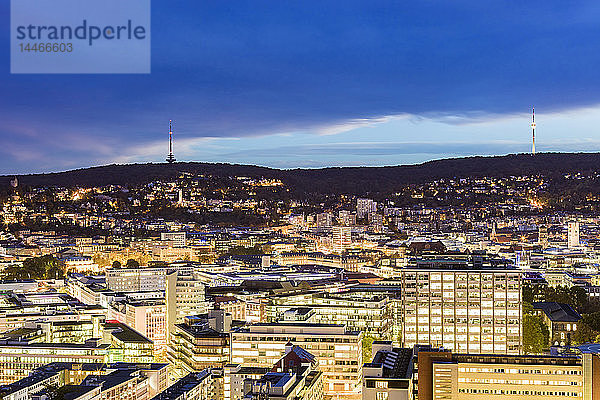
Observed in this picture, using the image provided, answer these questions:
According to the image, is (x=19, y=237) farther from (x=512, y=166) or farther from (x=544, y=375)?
(x=544, y=375)

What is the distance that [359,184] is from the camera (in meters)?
126

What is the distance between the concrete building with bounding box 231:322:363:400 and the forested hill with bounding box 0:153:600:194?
87658 mm

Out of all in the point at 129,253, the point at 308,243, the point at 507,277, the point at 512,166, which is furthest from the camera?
the point at 512,166

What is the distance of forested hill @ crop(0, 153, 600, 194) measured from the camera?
379ft

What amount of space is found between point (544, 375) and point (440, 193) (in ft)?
316

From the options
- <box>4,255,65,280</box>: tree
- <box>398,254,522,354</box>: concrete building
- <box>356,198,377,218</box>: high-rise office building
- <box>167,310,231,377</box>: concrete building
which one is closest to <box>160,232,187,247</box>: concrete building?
<box>4,255,65,280</box>: tree

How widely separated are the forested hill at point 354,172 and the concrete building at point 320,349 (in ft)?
288

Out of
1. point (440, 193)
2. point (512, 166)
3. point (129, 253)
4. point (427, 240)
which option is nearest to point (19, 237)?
point (129, 253)

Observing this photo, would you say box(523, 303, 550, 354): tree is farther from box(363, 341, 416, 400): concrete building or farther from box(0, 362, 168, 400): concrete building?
box(0, 362, 168, 400): concrete building

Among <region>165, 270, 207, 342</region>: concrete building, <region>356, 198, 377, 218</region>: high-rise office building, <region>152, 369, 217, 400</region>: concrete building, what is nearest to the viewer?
<region>152, 369, 217, 400</region>: concrete building

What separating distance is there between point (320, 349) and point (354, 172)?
10291 centimetres

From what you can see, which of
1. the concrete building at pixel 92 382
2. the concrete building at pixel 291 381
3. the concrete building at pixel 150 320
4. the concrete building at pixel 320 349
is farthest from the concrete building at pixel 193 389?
the concrete building at pixel 150 320

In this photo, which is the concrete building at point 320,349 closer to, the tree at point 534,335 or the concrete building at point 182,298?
the tree at point 534,335

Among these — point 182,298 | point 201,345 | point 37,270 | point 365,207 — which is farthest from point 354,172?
point 201,345
